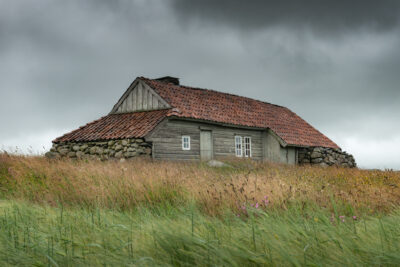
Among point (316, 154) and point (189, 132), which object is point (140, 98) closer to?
point (189, 132)

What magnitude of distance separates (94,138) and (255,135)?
9.50 meters

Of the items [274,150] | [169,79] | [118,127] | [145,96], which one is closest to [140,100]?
[145,96]

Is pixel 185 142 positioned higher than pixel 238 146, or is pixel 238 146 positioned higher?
pixel 185 142

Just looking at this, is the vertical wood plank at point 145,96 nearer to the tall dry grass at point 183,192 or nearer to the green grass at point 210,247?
the tall dry grass at point 183,192

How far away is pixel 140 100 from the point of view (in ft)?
67.4

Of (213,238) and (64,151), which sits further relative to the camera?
(64,151)

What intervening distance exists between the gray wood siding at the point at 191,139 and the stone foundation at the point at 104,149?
0.56 meters

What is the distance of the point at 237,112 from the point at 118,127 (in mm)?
7384

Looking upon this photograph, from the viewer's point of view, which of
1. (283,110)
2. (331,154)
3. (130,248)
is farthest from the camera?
(283,110)

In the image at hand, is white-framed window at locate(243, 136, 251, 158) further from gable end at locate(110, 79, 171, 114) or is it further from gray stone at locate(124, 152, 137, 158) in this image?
gray stone at locate(124, 152, 137, 158)

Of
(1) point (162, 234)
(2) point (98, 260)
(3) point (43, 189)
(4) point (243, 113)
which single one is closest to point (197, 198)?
(1) point (162, 234)

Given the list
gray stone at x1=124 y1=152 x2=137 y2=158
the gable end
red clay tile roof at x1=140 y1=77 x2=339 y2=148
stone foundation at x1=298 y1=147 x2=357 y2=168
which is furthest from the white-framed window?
gray stone at x1=124 y1=152 x2=137 y2=158

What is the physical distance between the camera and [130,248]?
13.5 ft

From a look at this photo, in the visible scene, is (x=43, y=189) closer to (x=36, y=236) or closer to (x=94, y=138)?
(x=36, y=236)
